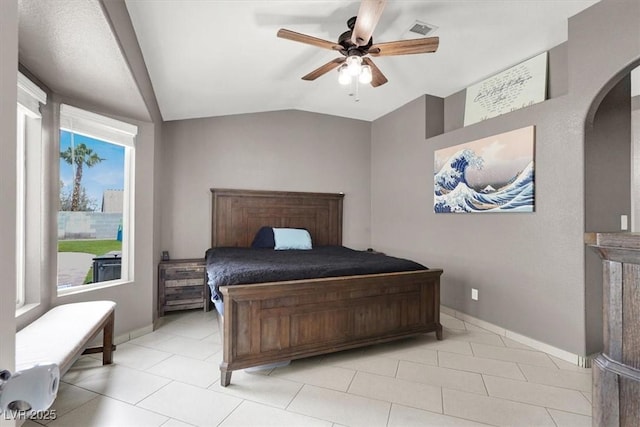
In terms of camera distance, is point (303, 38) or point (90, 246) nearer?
point (303, 38)

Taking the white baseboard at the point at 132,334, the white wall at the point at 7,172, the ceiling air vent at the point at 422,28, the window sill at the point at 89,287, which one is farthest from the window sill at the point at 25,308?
the ceiling air vent at the point at 422,28

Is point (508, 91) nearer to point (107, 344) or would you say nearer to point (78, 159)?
point (78, 159)

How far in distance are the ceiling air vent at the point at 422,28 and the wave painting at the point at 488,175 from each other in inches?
50.2

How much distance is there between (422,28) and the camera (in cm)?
266

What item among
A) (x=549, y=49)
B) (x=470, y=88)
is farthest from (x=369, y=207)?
(x=549, y=49)

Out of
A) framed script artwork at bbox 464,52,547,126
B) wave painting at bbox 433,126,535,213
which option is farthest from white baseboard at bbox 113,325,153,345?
framed script artwork at bbox 464,52,547,126

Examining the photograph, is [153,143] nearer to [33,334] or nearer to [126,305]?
[126,305]

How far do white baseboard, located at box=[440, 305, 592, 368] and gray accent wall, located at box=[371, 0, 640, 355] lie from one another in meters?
0.05

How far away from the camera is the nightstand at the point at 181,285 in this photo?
367cm

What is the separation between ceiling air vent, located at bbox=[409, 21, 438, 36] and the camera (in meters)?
2.61

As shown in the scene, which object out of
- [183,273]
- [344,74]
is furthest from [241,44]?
[183,273]

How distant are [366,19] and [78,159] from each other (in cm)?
273

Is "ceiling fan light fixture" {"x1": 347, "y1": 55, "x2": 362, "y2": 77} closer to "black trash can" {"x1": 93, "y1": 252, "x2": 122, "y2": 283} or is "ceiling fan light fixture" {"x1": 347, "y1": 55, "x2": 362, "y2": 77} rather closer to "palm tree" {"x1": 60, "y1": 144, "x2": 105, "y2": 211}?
"palm tree" {"x1": 60, "y1": 144, "x2": 105, "y2": 211}

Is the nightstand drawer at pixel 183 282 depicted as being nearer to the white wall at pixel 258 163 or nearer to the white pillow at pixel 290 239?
the white wall at pixel 258 163
